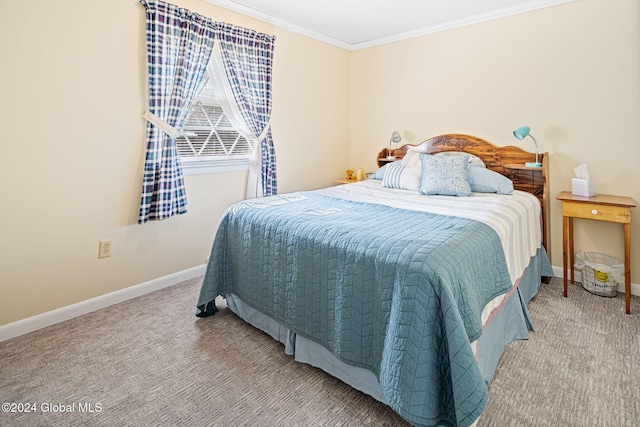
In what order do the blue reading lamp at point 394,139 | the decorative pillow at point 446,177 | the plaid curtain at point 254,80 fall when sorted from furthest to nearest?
the blue reading lamp at point 394,139, the plaid curtain at point 254,80, the decorative pillow at point 446,177

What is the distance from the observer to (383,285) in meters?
1.40

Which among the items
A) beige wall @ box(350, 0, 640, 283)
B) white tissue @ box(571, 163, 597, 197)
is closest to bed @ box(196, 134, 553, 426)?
white tissue @ box(571, 163, 597, 197)

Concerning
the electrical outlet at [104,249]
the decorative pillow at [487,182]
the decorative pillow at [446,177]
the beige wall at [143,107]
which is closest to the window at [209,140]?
the beige wall at [143,107]

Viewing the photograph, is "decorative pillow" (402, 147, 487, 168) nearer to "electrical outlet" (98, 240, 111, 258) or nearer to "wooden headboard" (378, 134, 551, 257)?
"wooden headboard" (378, 134, 551, 257)

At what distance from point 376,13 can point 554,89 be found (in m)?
1.69

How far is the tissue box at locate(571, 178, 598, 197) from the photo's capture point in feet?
8.41

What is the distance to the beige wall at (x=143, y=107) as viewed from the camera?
206 centimetres

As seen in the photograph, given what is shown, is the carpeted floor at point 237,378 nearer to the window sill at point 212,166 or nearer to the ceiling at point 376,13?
the window sill at point 212,166

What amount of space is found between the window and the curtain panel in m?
0.18

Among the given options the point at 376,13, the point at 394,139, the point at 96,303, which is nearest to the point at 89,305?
the point at 96,303

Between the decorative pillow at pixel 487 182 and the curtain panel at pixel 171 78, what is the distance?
2246mm

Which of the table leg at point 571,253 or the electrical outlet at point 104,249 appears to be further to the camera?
the table leg at point 571,253

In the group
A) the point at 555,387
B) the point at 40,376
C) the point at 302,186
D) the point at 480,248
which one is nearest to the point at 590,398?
the point at 555,387

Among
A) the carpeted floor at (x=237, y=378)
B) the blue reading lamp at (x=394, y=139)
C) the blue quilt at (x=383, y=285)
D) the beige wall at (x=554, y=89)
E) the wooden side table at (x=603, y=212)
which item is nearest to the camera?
the blue quilt at (x=383, y=285)
